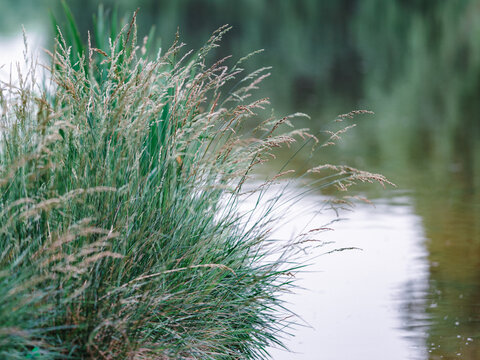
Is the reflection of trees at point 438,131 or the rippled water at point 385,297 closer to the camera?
the rippled water at point 385,297

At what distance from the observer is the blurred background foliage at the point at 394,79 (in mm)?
7090

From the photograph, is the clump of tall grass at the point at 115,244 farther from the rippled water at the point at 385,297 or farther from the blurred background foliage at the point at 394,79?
the blurred background foliage at the point at 394,79

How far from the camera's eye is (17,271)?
267 centimetres

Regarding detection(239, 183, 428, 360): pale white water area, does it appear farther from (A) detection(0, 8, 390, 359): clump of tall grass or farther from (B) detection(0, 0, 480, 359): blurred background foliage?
(A) detection(0, 8, 390, 359): clump of tall grass

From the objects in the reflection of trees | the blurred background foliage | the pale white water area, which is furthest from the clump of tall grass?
the blurred background foliage

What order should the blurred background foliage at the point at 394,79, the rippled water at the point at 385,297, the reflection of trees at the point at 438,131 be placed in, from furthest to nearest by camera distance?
1. the blurred background foliage at the point at 394,79
2. the reflection of trees at the point at 438,131
3. the rippled water at the point at 385,297

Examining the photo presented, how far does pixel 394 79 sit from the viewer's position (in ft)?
61.5

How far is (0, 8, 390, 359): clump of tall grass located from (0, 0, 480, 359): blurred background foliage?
176cm

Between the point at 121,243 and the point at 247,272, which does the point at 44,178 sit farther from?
the point at 247,272

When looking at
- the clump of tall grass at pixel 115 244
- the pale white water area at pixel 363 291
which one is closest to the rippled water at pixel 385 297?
the pale white water area at pixel 363 291

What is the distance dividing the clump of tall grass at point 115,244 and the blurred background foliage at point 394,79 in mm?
1764

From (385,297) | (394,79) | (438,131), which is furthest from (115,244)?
(394,79)

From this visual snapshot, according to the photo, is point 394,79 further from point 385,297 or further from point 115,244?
point 115,244

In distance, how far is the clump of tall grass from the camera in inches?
106
